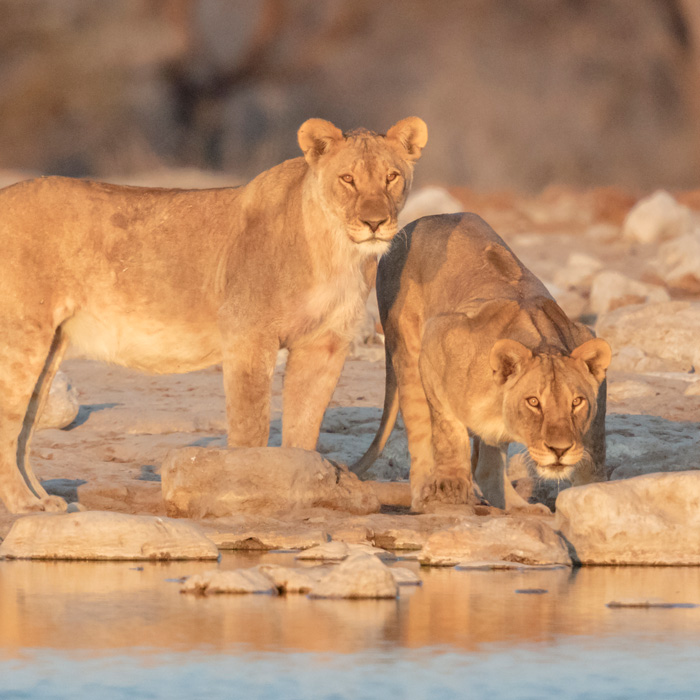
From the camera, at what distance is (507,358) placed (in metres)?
6.90

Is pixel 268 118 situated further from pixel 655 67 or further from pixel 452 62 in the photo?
pixel 655 67

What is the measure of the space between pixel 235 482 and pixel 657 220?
1439 centimetres

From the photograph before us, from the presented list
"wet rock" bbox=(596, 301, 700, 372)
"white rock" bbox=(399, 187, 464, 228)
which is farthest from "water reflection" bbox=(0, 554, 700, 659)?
"white rock" bbox=(399, 187, 464, 228)

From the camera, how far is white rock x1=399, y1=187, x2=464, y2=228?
1894 centimetres

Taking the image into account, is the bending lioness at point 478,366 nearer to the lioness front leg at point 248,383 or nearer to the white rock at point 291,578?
the lioness front leg at point 248,383

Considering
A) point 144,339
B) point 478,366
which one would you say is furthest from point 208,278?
point 478,366

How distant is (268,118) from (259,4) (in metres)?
1.27

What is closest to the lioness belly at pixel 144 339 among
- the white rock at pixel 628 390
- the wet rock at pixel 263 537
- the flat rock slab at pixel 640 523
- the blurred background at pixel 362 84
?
the wet rock at pixel 263 537

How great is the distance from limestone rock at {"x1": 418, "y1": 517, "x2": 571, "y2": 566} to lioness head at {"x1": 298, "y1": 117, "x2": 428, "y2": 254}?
166 cm

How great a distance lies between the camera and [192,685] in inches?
149

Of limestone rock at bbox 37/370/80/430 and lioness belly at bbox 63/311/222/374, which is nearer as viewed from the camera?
lioness belly at bbox 63/311/222/374

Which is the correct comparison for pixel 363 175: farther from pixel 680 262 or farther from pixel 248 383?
pixel 680 262

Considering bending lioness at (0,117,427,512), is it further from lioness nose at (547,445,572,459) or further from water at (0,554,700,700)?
water at (0,554,700,700)

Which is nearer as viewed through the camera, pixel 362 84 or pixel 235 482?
pixel 235 482
